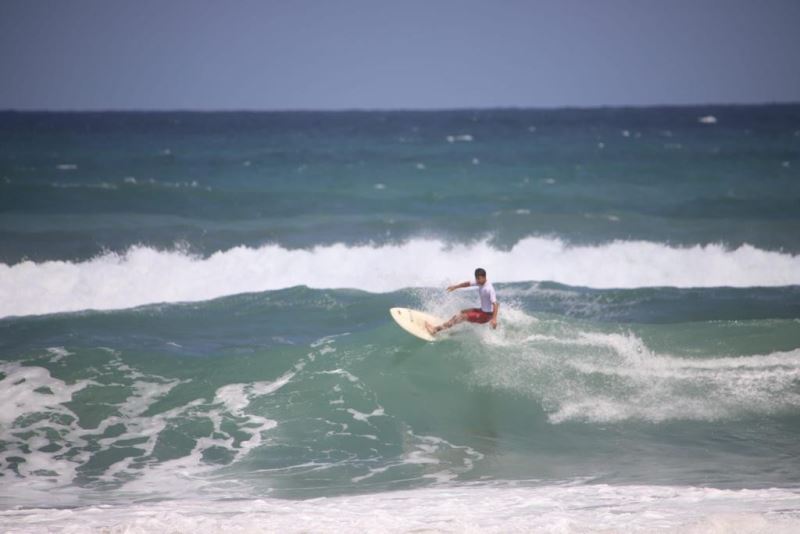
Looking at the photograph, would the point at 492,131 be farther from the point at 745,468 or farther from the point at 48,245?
the point at 745,468

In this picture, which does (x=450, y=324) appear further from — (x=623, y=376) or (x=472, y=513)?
(x=472, y=513)

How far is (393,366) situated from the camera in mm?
13844

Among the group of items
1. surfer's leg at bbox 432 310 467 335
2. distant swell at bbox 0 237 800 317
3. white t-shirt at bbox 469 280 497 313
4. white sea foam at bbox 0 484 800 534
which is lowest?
white sea foam at bbox 0 484 800 534

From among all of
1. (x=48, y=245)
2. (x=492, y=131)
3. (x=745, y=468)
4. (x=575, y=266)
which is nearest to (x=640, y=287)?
(x=575, y=266)

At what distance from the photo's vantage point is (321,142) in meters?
63.3

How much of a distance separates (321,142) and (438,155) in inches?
594

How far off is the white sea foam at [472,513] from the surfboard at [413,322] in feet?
16.8

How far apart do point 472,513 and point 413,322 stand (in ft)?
20.7

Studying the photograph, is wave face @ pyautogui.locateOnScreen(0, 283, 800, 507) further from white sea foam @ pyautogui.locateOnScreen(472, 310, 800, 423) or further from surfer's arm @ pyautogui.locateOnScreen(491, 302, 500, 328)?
surfer's arm @ pyautogui.locateOnScreen(491, 302, 500, 328)

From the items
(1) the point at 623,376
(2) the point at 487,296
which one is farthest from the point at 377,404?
(1) the point at 623,376

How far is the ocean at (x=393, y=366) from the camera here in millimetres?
8961

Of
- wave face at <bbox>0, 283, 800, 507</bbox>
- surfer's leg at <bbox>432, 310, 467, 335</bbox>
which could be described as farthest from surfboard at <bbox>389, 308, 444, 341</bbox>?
wave face at <bbox>0, 283, 800, 507</bbox>

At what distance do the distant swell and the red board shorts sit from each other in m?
6.42

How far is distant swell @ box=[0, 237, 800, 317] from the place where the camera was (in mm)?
19719
